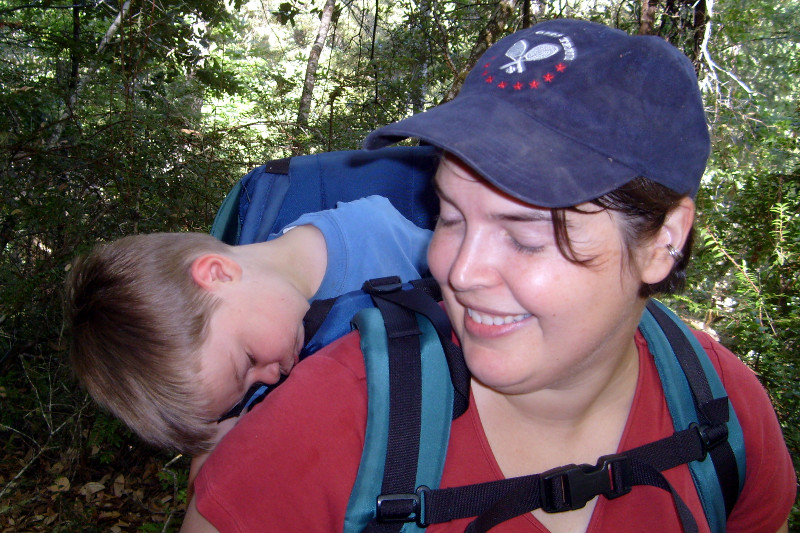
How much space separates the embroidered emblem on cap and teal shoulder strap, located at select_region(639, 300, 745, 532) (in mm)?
→ 748

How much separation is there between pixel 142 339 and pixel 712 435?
151 centimetres

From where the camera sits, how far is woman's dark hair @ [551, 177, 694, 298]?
1.01 metres

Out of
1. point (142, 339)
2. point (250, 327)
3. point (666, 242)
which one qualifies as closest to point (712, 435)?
point (666, 242)

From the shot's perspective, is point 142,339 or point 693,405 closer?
point 693,405

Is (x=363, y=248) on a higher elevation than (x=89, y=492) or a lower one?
higher

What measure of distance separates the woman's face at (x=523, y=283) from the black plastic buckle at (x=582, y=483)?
0.62 ft

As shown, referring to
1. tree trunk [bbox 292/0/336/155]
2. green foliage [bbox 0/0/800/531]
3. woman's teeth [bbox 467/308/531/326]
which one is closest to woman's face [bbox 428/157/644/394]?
woman's teeth [bbox 467/308/531/326]

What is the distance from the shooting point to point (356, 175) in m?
2.03

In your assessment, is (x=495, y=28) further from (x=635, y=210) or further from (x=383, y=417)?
(x=383, y=417)

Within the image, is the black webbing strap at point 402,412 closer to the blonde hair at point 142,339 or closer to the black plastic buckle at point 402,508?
the black plastic buckle at point 402,508

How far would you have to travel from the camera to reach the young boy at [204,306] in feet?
5.34

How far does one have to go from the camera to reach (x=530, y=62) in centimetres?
108

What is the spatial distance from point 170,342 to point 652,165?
1.35 meters

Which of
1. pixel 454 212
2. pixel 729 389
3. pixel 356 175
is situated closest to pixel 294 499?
pixel 454 212
